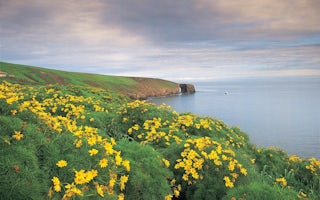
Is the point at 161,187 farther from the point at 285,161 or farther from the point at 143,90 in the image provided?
the point at 143,90

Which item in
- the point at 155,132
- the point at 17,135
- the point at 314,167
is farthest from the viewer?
the point at 314,167

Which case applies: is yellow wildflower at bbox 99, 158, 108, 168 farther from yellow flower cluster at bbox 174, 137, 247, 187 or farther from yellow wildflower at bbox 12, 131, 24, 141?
yellow flower cluster at bbox 174, 137, 247, 187

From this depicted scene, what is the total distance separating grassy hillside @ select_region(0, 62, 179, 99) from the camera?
9500 centimetres

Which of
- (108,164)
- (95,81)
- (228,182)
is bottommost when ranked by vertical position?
(95,81)

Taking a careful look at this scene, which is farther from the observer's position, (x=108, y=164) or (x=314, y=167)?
(x=314, y=167)

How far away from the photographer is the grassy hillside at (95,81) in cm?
9500

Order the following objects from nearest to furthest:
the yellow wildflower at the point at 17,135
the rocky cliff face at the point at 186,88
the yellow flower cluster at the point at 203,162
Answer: the yellow wildflower at the point at 17,135 → the yellow flower cluster at the point at 203,162 → the rocky cliff face at the point at 186,88

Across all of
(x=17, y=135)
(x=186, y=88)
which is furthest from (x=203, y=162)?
(x=186, y=88)

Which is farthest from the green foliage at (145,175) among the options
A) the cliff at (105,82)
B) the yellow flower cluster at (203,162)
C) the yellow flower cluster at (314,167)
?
the cliff at (105,82)

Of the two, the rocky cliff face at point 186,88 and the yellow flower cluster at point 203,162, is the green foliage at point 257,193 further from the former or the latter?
the rocky cliff face at point 186,88

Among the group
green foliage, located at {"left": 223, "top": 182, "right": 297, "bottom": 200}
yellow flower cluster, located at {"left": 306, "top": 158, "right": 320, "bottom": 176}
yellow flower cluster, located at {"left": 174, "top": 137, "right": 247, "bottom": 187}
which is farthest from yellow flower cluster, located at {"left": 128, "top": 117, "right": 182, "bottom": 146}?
yellow flower cluster, located at {"left": 306, "top": 158, "right": 320, "bottom": 176}

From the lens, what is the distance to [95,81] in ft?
389

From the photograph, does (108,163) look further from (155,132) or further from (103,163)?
(155,132)

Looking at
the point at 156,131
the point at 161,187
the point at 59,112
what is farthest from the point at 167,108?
the point at 161,187
